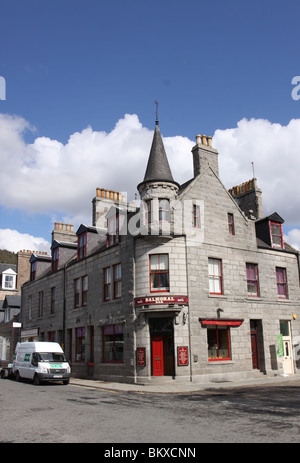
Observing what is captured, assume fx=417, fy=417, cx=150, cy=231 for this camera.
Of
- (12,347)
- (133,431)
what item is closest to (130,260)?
(133,431)

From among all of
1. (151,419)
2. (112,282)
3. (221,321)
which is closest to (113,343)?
(112,282)

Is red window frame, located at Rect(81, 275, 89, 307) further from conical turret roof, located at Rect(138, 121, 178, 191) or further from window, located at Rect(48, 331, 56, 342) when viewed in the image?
conical turret roof, located at Rect(138, 121, 178, 191)

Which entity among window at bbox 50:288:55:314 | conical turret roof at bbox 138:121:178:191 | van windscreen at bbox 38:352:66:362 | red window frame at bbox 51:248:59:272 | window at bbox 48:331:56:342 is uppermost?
conical turret roof at bbox 138:121:178:191

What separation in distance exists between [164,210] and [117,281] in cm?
535

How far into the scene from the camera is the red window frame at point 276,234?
2848 cm

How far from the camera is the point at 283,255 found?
28.3 meters

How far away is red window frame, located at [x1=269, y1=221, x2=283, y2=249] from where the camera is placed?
28484 millimetres

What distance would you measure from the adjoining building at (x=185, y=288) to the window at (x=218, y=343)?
57 millimetres

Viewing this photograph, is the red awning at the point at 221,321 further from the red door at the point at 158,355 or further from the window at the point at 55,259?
the window at the point at 55,259

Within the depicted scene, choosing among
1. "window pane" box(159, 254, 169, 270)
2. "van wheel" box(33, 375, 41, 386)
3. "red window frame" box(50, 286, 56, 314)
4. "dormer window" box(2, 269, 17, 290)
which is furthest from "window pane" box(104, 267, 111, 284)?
"dormer window" box(2, 269, 17, 290)

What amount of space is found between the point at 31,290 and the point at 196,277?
68.4 feet

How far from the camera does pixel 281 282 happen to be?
2797 cm

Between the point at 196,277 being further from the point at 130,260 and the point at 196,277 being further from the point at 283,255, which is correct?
the point at 283,255

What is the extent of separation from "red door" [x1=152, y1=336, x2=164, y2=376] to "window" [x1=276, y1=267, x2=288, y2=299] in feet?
32.6
